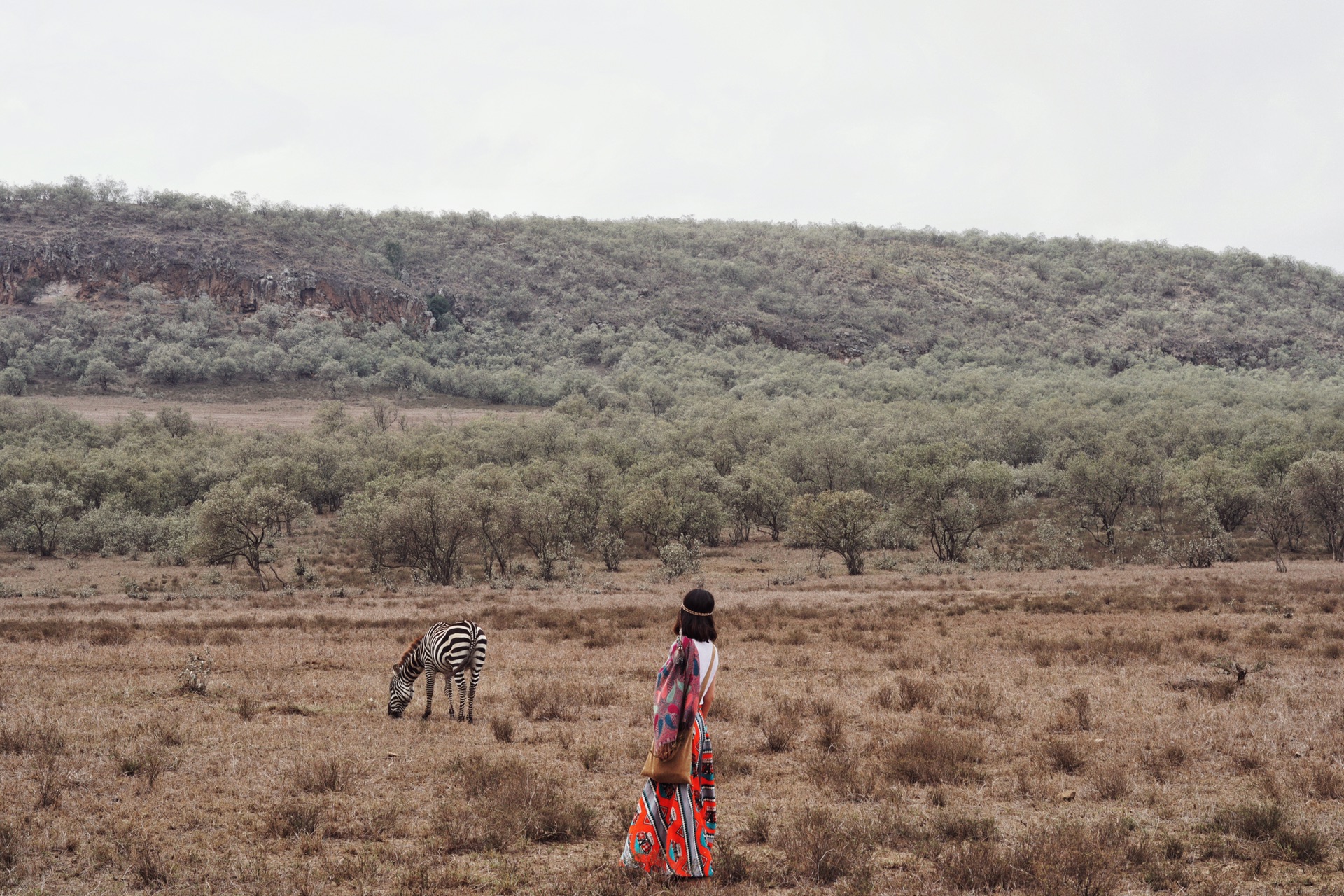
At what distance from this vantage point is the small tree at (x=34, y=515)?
5528cm

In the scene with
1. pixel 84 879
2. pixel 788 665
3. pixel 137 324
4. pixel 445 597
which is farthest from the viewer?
pixel 137 324

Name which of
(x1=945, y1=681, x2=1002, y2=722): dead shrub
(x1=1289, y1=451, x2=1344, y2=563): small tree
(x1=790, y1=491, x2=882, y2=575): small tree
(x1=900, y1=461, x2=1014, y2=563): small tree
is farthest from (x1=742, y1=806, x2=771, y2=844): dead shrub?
(x1=1289, y1=451, x2=1344, y2=563): small tree

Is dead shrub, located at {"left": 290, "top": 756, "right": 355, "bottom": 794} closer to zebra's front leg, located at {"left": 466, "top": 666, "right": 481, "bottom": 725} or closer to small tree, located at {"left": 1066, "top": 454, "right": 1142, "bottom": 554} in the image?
zebra's front leg, located at {"left": 466, "top": 666, "right": 481, "bottom": 725}

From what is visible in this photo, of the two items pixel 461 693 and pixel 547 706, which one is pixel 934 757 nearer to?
pixel 547 706

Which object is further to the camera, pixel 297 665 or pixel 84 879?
pixel 297 665

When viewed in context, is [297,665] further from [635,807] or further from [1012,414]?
[1012,414]

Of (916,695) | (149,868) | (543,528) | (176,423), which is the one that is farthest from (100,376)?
(149,868)

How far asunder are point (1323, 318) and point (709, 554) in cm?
18283

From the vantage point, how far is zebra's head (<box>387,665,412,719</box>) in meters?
13.3

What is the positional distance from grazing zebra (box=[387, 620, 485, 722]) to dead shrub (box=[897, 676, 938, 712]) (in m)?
7.11

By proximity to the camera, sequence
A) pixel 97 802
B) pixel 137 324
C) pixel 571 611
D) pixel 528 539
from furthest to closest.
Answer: pixel 137 324, pixel 528 539, pixel 571 611, pixel 97 802

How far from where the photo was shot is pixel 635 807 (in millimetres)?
9039

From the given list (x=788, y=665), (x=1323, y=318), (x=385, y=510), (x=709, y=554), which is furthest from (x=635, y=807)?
(x=1323, y=318)

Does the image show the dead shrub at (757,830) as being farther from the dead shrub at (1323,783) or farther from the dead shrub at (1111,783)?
the dead shrub at (1323,783)
